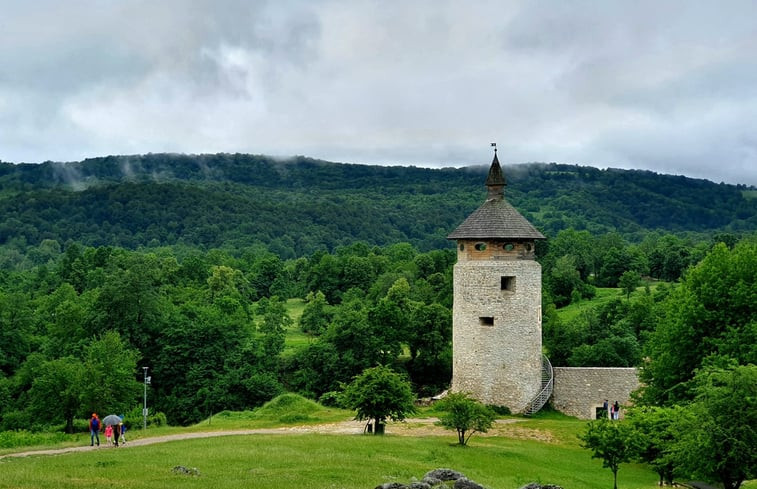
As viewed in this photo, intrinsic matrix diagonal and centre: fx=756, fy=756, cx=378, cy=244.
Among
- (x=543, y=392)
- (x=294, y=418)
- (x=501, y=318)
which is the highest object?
(x=501, y=318)

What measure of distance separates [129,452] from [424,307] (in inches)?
1104

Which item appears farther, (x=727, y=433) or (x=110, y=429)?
(x=110, y=429)

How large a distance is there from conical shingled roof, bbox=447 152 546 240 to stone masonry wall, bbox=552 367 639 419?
691cm

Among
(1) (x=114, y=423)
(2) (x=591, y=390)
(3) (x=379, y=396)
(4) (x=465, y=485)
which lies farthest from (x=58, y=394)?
(4) (x=465, y=485)

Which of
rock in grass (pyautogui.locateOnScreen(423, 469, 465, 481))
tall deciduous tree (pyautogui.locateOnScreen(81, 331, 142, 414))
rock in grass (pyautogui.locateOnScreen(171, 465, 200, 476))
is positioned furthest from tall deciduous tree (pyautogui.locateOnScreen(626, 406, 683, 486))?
tall deciduous tree (pyautogui.locateOnScreen(81, 331, 142, 414))

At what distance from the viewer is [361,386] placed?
26828 mm

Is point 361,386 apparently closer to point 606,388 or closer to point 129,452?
point 129,452

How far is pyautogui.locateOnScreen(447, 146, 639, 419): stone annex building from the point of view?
32656mm

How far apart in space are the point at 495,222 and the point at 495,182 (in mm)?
2150

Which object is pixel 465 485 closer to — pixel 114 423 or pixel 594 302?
pixel 114 423

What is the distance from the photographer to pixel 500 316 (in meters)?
32.6

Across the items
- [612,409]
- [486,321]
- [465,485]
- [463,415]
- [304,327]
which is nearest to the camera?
[465,485]

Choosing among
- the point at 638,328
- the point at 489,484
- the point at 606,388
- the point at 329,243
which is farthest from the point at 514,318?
the point at 329,243

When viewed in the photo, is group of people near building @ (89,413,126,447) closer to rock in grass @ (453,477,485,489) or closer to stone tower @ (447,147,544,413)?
rock in grass @ (453,477,485,489)
